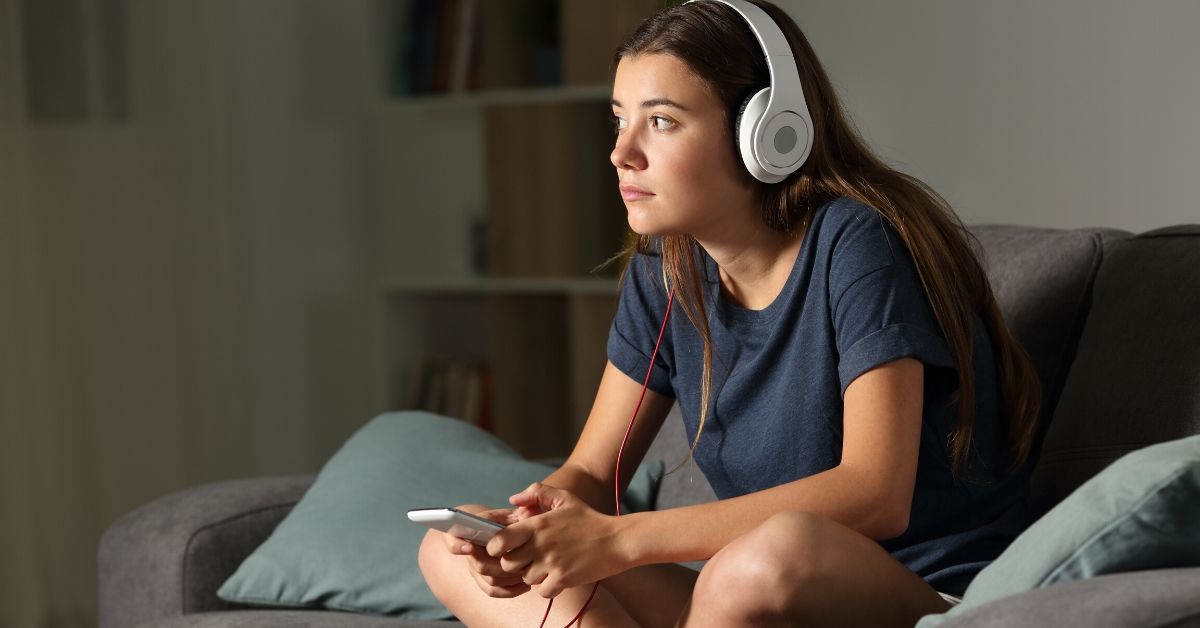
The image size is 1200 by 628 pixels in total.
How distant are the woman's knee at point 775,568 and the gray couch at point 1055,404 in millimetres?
520

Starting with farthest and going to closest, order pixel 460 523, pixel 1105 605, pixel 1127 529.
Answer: pixel 460 523 < pixel 1127 529 < pixel 1105 605

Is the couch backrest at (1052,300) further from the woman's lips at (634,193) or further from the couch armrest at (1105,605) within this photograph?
the couch armrest at (1105,605)

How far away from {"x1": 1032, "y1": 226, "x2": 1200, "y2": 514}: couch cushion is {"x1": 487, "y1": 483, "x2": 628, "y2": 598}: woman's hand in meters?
0.61

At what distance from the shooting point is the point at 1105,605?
38.5 inches

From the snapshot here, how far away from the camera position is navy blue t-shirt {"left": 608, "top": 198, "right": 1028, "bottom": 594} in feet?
4.43

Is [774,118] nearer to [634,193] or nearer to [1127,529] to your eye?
[634,193]

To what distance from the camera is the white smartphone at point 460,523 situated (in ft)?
3.97

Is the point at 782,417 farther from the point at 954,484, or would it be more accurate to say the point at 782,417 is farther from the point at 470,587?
the point at 470,587

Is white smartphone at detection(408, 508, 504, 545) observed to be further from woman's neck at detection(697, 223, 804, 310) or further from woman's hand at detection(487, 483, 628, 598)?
woman's neck at detection(697, 223, 804, 310)

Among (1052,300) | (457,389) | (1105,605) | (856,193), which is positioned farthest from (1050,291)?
(457,389)

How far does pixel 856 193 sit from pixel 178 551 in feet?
3.16

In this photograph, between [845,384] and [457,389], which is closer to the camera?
[845,384]

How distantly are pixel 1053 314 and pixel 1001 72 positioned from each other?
1.26 m

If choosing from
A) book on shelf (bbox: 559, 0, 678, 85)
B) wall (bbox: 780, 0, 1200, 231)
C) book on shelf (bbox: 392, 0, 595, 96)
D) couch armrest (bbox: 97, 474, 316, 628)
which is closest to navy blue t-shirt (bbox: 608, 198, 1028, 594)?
couch armrest (bbox: 97, 474, 316, 628)
